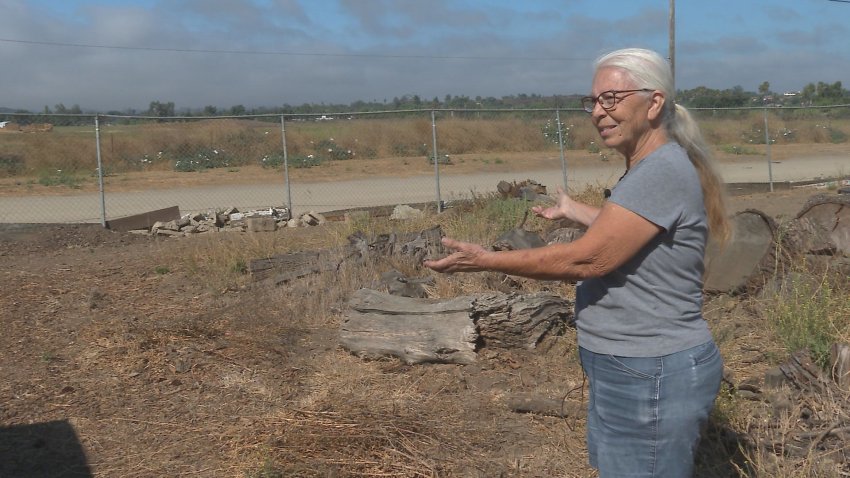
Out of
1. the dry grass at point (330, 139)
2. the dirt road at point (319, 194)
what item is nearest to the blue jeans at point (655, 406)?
→ the dirt road at point (319, 194)

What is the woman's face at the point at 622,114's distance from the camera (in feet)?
Result: 8.39

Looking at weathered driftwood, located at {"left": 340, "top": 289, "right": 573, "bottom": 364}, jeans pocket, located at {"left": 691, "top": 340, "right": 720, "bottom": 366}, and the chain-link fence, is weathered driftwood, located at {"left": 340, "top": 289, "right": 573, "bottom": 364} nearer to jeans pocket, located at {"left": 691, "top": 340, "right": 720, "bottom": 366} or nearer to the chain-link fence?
jeans pocket, located at {"left": 691, "top": 340, "right": 720, "bottom": 366}

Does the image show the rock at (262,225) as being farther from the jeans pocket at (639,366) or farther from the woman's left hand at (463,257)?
the jeans pocket at (639,366)

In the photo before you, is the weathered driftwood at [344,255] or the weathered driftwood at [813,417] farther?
the weathered driftwood at [344,255]

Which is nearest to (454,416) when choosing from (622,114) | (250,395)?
(250,395)

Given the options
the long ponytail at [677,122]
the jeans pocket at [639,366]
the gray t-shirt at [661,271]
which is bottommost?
the jeans pocket at [639,366]

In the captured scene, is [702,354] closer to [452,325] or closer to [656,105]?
[656,105]

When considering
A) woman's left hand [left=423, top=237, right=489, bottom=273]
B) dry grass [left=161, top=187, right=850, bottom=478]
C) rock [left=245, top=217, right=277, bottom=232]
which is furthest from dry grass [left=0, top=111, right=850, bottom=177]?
woman's left hand [left=423, top=237, right=489, bottom=273]

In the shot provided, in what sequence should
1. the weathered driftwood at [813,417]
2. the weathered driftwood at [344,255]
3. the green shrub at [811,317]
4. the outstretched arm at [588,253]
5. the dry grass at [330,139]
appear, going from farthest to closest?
the dry grass at [330,139]
the weathered driftwood at [344,255]
the green shrub at [811,317]
the weathered driftwood at [813,417]
the outstretched arm at [588,253]

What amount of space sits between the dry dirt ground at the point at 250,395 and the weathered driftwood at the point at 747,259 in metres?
0.63

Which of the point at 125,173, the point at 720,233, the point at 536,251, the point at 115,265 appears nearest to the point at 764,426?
the point at 720,233

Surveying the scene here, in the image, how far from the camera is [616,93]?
2.56 metres

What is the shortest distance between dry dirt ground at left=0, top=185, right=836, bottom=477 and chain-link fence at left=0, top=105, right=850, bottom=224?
6904 mm

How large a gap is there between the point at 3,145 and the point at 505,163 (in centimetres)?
1527
